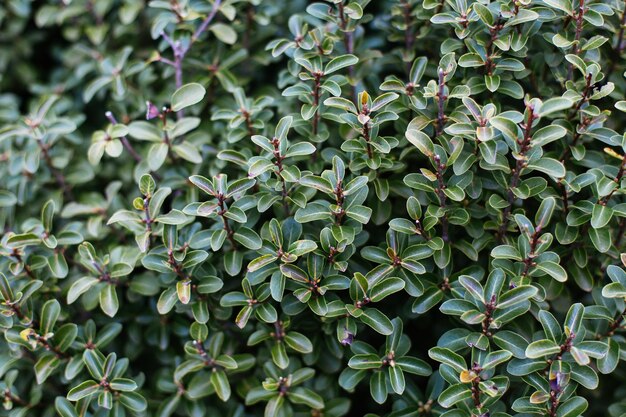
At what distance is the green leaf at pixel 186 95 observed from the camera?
204cm

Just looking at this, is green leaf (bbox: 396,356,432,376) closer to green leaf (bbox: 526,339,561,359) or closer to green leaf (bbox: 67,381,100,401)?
green leaf (bbox: 526,339,561,359)

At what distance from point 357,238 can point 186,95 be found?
2.42 feet

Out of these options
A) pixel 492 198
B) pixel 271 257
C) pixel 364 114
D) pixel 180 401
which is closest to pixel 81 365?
pixel 180 401

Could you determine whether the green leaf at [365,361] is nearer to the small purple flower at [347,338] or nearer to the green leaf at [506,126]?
the small purple flower at [347,338]

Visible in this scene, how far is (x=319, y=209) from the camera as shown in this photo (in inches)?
72.1

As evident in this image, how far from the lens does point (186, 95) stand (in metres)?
2.07

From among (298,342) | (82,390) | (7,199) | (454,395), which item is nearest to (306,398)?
(298,342)

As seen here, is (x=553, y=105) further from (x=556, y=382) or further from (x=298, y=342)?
(x=298, y=342)

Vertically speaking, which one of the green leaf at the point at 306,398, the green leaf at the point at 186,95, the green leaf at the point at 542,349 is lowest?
the green leaf at the point at 306,398

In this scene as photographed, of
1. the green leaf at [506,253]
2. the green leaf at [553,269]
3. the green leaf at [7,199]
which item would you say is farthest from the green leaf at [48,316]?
the green leaf at [553,269]

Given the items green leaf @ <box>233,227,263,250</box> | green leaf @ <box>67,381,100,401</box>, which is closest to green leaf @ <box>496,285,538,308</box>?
green leaf @ <box>233,227,263,250</box>

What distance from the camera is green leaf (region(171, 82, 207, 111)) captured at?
2.04 meters

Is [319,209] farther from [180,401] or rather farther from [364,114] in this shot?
[180,401]

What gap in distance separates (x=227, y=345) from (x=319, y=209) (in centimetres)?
61
